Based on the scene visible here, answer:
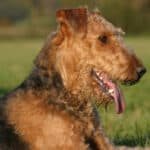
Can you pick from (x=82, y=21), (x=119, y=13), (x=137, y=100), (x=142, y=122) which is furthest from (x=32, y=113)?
(x=119, y=13)

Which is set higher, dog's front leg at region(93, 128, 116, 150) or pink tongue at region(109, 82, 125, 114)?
pink tongue at region(109, 82, 125, 114)

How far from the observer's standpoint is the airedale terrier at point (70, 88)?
6562 millimetres

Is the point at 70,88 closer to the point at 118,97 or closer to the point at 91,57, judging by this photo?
the point at 91,57

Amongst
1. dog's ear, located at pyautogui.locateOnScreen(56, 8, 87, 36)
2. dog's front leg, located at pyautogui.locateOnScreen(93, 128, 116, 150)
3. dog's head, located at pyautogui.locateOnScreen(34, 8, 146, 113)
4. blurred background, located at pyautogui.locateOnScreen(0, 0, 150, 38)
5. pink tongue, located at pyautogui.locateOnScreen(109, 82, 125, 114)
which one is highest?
dog's ear, located at pyautogui.locateOnScreen(56, 8, 87, 36)

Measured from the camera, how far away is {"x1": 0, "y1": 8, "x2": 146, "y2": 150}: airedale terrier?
656cm

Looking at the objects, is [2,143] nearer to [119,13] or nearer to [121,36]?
[121,36]

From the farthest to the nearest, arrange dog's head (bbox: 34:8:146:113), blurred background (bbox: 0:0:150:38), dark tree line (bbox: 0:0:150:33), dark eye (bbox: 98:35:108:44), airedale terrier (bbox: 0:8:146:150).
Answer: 1. blurred background (bbox: 0:0:150:38)
2. dark tree line (bbox: 0:0:150:33)
3. dark eye (bbox: 98:35:108:44)
4. dog's head (bbox: 34:8:146:113)
5. airedale terrier (bbox: 0:8:146:150)

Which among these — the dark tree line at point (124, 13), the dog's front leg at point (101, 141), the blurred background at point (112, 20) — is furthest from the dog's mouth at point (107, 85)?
the blurred background at point (112, 20)

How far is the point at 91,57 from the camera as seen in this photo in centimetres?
682

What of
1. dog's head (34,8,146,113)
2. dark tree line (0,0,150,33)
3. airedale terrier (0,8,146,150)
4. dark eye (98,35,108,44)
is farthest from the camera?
dark tree line (0,0,150,33)

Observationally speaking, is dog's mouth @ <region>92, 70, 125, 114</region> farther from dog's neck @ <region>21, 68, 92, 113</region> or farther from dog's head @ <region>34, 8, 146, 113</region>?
dog's neck @ <region>21, 68, 92, 113</region>

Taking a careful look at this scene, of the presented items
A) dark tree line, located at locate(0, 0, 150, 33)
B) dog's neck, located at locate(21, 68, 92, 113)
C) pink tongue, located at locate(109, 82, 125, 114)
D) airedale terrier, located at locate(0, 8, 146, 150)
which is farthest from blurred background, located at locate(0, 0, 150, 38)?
dog's neck, located at locate(21, 68, 92, 113)

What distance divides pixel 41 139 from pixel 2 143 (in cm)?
40

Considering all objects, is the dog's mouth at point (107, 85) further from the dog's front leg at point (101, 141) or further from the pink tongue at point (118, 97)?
the dog's front leg at point (101, 141)
